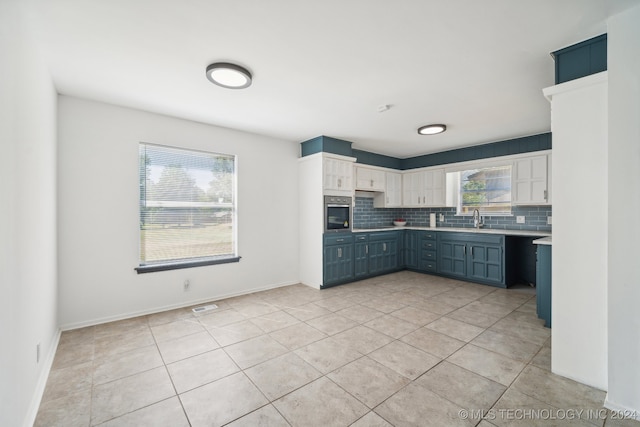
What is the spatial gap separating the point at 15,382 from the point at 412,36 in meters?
3.29

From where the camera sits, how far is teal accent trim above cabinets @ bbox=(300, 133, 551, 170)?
15.0 feet

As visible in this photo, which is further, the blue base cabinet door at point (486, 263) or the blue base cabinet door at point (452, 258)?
the blue base cabinet door at point (452, 258)

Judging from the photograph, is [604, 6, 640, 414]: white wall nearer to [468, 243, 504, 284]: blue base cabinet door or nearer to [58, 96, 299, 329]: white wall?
[468, 243, 504, 284]: blue base cabinet door

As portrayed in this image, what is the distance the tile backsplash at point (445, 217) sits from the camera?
475cm

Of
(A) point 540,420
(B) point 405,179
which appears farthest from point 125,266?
(B) point 405,179

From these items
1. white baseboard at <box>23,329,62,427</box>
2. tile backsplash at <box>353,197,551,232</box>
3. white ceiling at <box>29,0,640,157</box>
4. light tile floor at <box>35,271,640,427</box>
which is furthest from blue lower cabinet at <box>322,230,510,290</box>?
white baseboard at <box>23,329,62,427</box>

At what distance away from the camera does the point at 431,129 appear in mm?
4078

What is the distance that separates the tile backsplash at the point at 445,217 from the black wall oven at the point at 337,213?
0.92 meters

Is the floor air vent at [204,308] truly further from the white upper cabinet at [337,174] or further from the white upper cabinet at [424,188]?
the white upper cabinet at [424,188]

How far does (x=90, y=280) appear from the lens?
10.2 feet

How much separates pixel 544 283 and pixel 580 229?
4.74 ft

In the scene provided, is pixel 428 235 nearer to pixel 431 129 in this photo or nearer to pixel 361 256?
pixel 361 256

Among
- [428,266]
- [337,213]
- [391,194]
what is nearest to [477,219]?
[428,266]

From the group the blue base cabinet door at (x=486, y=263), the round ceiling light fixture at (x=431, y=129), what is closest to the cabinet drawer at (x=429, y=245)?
the blue base cabinet door at (x=486, y=263)
